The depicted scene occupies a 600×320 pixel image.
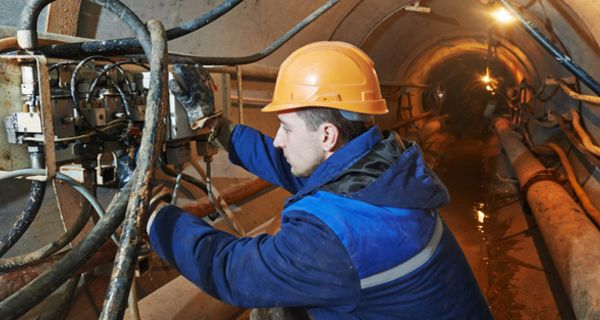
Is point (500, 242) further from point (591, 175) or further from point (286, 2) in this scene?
point (286, 2)

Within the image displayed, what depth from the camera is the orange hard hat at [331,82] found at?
1.71 m

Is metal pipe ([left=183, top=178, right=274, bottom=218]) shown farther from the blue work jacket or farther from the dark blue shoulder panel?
the dark blue shoulder panel

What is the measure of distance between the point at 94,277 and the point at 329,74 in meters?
1.79

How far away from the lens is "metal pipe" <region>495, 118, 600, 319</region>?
251 centimetres

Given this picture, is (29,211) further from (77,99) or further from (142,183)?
(142,183)

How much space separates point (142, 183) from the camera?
125 cm

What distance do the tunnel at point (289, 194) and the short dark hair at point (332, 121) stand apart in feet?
1.94

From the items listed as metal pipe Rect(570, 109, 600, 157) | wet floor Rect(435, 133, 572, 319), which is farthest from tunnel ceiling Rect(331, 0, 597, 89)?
wet floor Rect(435, 133, 572, 319)

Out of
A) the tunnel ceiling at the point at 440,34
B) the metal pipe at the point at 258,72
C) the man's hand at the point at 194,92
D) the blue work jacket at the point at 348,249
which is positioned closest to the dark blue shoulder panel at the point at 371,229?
the blue work jacket at the point at 348,249

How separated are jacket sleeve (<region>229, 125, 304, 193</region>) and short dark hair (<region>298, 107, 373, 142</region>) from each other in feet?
2.11

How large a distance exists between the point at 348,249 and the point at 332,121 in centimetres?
55

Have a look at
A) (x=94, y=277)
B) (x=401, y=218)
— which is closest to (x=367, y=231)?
(x=401, y=218)

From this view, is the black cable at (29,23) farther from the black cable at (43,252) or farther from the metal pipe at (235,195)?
the metal pipe at (235,195)

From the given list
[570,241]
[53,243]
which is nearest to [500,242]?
[570,241]
